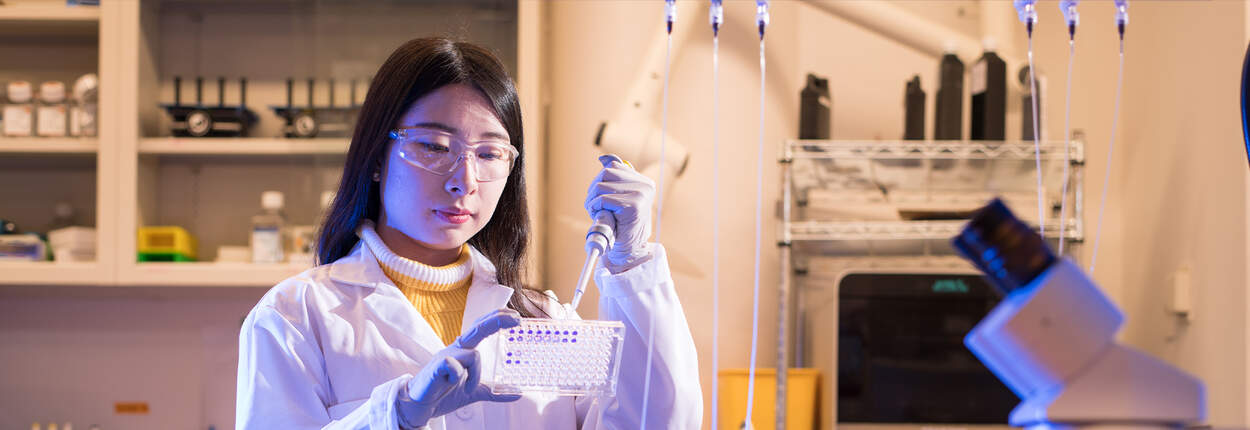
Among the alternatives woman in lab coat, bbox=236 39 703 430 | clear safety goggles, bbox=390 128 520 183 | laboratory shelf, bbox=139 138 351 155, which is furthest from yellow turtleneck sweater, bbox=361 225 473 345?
laboratory shelf, bbox=139 138 351 155

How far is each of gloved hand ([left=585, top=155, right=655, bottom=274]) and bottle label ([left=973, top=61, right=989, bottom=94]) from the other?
4.09 ft

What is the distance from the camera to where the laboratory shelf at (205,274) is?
2.20m

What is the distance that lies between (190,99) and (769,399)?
4.86ft

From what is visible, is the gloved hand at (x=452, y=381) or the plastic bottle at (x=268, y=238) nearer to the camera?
the gloved hand at (x=452, y=381)

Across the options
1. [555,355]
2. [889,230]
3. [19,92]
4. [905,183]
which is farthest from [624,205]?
[19,92]

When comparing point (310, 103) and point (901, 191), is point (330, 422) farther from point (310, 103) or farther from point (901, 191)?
point (901, 191)

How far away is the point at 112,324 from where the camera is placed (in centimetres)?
246

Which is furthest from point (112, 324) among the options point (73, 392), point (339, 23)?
point (339, 23)

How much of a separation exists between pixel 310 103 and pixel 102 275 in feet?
1.86

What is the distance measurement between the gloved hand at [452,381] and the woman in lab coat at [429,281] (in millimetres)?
70

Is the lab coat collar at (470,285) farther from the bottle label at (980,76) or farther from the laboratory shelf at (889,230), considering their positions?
the bottle label at (980,76)

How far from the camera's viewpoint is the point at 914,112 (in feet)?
6.86

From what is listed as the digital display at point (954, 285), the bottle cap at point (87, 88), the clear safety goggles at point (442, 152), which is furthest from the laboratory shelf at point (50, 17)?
the digital display at point (954, 285)

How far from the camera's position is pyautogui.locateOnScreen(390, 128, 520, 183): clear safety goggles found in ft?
3.50
